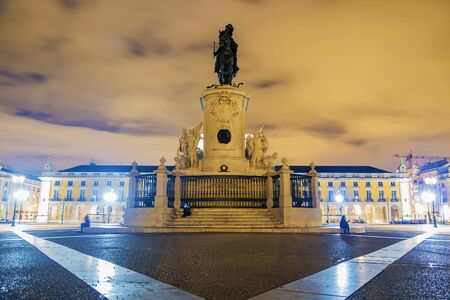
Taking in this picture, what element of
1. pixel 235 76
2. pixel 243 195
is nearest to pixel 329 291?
pixel 243 195

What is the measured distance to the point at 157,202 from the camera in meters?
17.5

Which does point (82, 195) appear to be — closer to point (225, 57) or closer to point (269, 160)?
point (225, 57)

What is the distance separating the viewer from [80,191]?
91.5 metres

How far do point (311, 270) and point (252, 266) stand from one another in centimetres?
102

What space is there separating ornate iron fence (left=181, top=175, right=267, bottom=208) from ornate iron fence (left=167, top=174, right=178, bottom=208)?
1.65 feet

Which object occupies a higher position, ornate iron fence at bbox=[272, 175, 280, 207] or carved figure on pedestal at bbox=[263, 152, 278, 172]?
carved figure on pedestal at bbox=[263, 152, 278, 172]

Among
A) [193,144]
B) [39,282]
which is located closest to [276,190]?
[193,144]

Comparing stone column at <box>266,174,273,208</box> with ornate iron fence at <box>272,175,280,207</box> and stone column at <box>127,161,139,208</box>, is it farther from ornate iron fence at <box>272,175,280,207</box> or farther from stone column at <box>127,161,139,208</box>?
stone column at <box>127,161,139,208</box>

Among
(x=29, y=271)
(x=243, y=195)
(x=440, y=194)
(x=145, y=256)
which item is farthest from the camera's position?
(x=440, y=194)

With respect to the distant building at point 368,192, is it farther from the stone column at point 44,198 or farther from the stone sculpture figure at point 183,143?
the stone sculpture figure at point 183,143

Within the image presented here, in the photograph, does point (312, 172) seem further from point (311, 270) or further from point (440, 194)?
point (440, 194)

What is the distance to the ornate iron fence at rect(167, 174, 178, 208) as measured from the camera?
19.3m

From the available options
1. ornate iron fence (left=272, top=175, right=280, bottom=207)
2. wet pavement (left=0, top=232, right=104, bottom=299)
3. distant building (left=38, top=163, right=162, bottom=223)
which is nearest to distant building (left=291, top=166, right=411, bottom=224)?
distant building (left=38, top=163, right=162, bottom=223)

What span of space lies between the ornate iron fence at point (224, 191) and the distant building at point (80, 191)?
233ft
